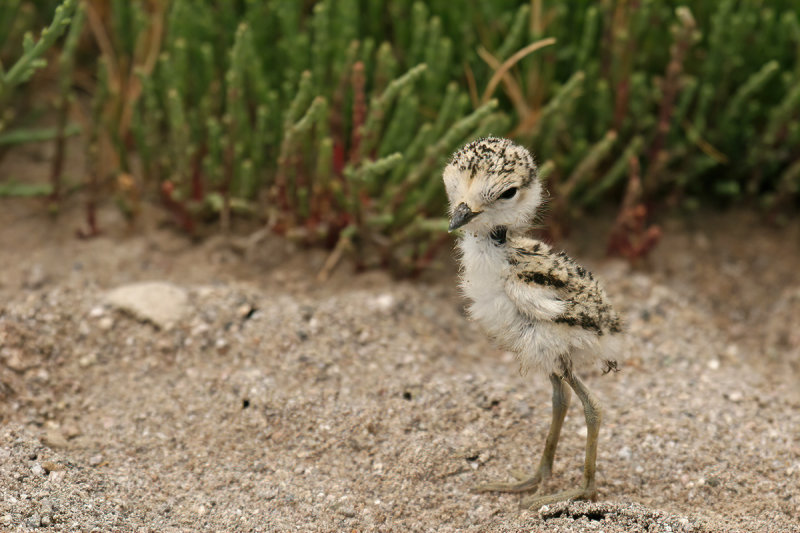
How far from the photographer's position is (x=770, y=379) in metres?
4.13

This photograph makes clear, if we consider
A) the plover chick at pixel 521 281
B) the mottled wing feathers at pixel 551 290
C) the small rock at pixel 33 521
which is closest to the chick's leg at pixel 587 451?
the plover chick at pixel 521 281

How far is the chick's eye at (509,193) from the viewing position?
2970mm

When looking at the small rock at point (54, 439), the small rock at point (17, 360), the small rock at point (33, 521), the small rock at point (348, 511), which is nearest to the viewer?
the small rock at point (33, 521)

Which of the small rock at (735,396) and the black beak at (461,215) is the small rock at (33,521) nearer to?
the black beak at (461,215)

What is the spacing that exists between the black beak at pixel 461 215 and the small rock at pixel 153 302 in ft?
5.44

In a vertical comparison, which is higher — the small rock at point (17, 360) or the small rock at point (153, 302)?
the small rock at point (153, 302)

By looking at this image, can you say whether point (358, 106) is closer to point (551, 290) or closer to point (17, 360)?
point (551, 290)

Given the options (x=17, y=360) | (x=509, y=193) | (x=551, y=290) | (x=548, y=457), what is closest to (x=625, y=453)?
(x=548, y=457)

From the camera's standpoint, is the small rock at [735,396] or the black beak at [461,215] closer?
the black beak at [461,215]

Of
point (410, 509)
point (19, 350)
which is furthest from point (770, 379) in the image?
point (19, 350)

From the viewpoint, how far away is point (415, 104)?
4348 millimetres

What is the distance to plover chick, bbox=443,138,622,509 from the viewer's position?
9.64ft

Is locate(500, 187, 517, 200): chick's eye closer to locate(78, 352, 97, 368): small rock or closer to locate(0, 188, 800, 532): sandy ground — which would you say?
locate(0, 188, 800, 532): sandy ground

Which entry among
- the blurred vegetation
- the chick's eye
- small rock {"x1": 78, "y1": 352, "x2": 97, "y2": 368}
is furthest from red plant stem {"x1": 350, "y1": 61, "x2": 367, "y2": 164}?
small rock {"x1": 78, "y1": 352, "x2": 97, "y2": 368}
